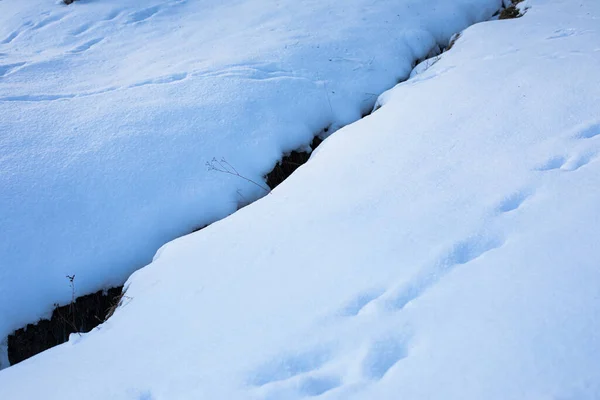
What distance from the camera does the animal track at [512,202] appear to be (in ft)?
8.44

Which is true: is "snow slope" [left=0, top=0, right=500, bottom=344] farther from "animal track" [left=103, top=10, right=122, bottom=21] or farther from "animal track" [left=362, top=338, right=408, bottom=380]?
"animal track" [left=362, top=338, right=408, bottom=380]

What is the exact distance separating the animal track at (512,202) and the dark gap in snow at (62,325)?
2.85m

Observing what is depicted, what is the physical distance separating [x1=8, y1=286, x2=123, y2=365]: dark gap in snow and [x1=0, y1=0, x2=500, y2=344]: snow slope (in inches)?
3.1

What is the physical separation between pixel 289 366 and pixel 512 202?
166 cm

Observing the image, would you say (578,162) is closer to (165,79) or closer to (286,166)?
Result: (286,166)

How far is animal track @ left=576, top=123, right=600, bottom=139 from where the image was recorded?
9.89ft

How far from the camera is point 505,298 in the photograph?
1.98 meters

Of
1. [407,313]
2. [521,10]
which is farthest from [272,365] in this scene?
[521,10]

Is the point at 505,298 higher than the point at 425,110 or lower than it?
lower

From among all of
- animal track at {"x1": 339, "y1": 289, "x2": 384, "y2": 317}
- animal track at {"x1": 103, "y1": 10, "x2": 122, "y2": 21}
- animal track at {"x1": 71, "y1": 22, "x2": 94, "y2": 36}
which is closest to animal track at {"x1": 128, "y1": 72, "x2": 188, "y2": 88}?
animal track at {"x1": 71, "y1": 22, "x2": 94, "y2": 36}

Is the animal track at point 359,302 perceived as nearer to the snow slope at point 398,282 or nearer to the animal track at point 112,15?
the snow slope at point 398,282

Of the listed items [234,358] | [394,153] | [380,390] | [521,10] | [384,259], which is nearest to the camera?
[380,390]

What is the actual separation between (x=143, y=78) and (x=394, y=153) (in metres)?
3.87

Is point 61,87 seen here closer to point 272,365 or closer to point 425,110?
point 425,110
